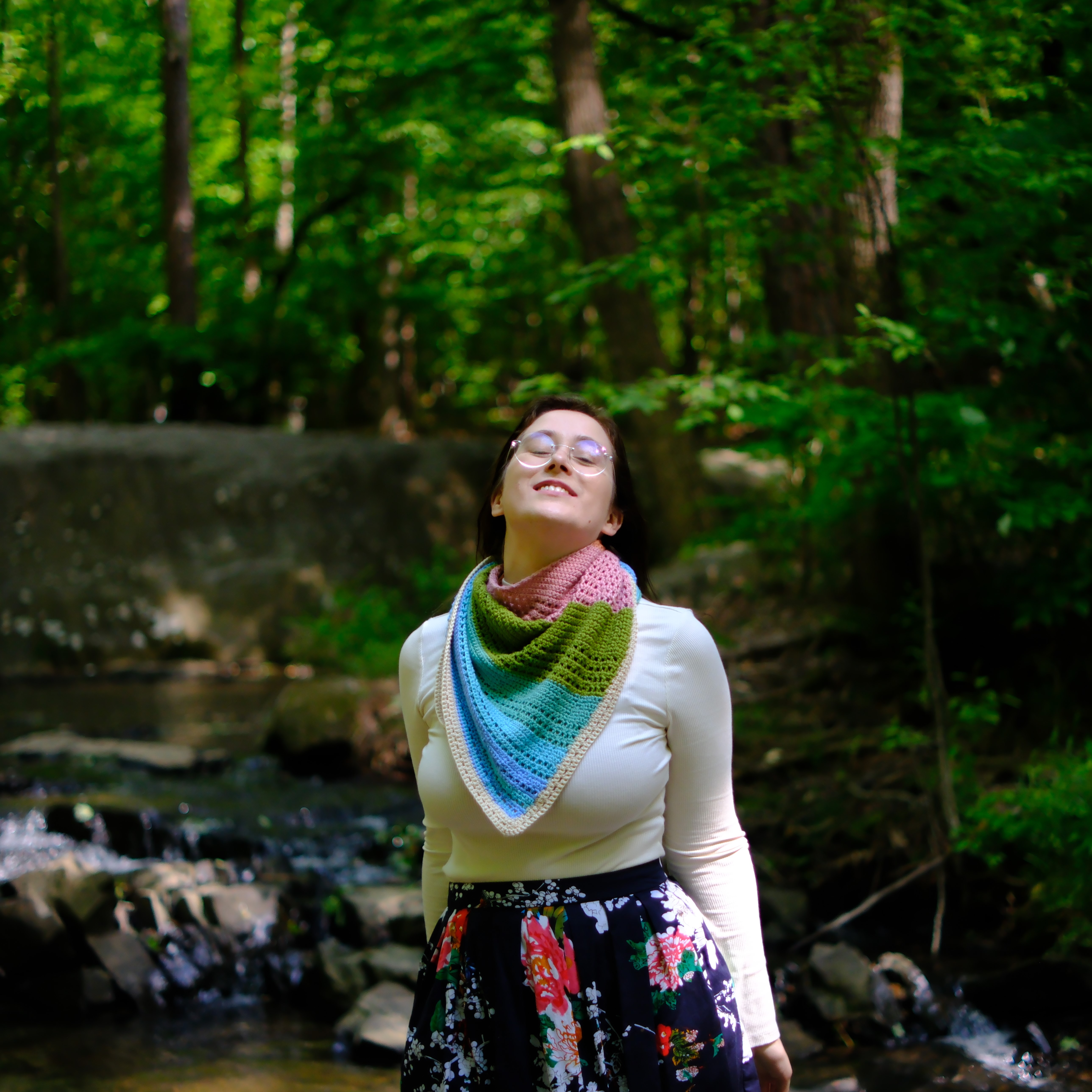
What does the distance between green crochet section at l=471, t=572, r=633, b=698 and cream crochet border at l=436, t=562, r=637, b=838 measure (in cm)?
1

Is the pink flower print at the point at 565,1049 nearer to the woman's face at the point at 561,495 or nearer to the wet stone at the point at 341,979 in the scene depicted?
the woman's face at the point at 561,495

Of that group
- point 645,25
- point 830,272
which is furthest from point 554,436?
point 645,25

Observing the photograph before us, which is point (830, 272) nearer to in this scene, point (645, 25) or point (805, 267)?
point (805, 267)

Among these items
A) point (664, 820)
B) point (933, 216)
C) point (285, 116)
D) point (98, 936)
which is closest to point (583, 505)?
point (664, 820)

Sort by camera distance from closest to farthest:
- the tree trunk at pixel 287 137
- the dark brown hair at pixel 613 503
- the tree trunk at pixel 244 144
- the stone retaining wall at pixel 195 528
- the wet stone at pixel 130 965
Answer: the dark brown hair at pixel 613 503 → the wet stone at pixel 130 965 → the stone retaining wall at pixel 195 528 → the tree trunk at pixel 287 137 → the tree trunk at pixel 244 144

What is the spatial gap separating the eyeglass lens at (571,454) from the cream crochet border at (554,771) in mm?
274

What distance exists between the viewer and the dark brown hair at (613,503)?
1.93m

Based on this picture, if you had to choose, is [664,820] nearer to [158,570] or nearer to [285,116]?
[158,570]

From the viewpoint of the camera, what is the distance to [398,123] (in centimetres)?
1149

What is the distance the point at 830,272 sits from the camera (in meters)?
4.89

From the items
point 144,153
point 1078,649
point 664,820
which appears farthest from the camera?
point 144,153

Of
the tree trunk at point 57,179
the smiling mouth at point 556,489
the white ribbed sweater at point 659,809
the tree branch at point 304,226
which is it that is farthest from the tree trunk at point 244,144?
the white ribbed sweater at point 659,809

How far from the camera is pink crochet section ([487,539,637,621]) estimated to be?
5.58 feet

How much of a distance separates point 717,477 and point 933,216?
272 inches
